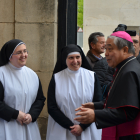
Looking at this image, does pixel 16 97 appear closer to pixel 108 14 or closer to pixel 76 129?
pixel 76 129

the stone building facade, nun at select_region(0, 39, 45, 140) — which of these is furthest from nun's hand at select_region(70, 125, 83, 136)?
the stone building facade

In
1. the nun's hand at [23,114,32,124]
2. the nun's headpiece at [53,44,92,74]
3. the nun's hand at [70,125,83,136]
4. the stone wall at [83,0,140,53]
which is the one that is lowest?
the nun's hand at [70,125,83,136]

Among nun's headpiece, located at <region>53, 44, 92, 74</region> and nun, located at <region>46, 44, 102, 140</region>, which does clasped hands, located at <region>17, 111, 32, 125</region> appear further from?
nun's headpiece, located at <region>53, 44, 92, 74</region>

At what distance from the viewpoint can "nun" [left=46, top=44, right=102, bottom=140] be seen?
3643mm

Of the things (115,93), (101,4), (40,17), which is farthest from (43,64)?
(101,4)

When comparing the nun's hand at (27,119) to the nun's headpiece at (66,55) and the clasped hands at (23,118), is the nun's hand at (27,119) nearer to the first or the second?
the clasped hands at (23,118)

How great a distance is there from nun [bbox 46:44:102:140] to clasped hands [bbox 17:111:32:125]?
30cm

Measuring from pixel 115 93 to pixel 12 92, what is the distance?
1675 millimetres

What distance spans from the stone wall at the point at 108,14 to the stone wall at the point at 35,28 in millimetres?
1589

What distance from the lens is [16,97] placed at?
360cm

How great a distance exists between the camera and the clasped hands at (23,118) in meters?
3.57

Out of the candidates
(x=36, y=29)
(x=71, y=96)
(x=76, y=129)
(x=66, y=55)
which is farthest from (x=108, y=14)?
(x=76, y=129)

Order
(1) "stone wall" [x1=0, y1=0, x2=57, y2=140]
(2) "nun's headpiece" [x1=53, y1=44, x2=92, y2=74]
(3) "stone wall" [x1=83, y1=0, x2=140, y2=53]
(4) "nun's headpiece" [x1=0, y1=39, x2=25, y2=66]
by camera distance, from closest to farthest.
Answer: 1. (4) "nun's headpiece" [x1=0, y1=39, x2=25, y2=66]
2. (2) "nun's headpiece" [x1=53, y1=44, x2=92, y2=74]
3. (1) "stone wall" [x1=0, y1=0, x2=57, y2=140]
4. (3) "stone wall" [x1=83, y1=0, x2=140, y2=53]

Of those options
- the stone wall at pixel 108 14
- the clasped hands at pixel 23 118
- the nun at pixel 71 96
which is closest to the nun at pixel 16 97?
the clasped hands at pixel 23 118
